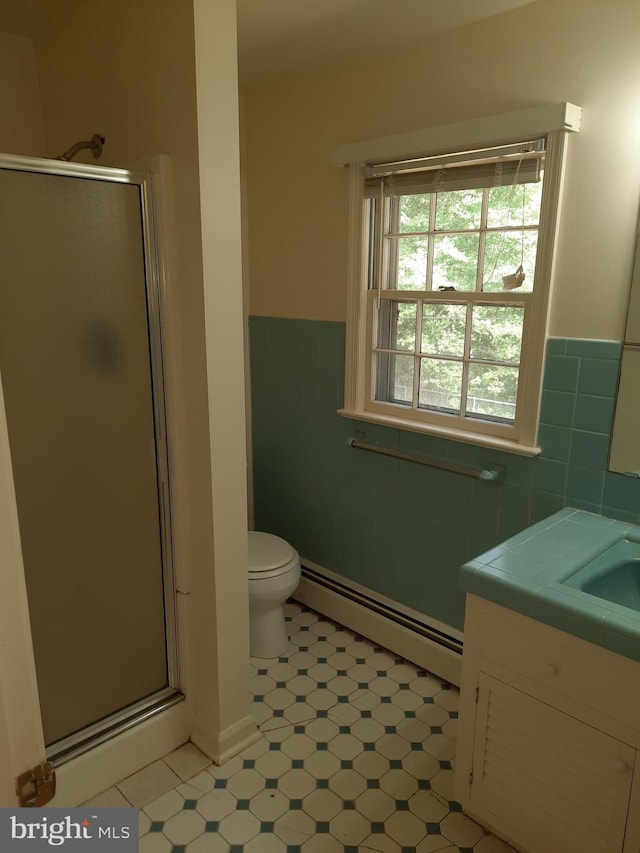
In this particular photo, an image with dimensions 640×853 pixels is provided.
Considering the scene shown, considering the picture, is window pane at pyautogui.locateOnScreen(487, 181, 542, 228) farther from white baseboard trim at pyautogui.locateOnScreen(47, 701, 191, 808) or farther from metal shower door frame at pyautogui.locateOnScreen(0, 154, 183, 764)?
white baseboard trim at pyautogui.locateOnScreen(47, 701, 191, 808)

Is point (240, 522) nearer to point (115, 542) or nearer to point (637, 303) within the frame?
point (115, 542)

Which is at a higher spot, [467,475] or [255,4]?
[255,4]

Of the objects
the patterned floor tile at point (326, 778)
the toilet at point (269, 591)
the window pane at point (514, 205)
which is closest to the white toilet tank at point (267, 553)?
the toilet at point (269, 591)

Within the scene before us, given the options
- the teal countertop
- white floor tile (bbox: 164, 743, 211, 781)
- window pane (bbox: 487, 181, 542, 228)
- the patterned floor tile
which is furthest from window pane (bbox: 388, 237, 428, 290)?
white floor tile (bbox: 164, 743, 211, 781)

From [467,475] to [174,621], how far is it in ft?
3.83

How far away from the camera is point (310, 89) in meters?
2.66

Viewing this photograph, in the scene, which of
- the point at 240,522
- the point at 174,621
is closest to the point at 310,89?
the point at 240,522

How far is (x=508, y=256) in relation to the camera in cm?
222

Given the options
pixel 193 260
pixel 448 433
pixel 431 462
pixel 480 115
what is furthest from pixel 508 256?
pixel 193 260

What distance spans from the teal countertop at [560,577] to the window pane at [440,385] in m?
0.64

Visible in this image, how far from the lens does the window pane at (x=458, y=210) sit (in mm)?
2281

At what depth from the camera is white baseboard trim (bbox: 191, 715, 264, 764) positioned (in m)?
2.12

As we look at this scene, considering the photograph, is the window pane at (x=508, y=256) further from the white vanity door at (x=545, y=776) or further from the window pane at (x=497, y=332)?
the white vanity door at (x=545, y=776)

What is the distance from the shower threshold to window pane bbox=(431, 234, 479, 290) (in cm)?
179
